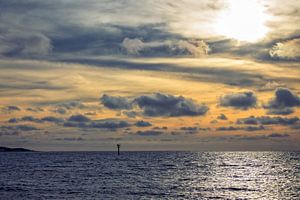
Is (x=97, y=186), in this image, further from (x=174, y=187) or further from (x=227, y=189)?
(x=227, y=189)

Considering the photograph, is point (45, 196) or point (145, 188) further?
point (145, 188)

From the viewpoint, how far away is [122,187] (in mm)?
93188

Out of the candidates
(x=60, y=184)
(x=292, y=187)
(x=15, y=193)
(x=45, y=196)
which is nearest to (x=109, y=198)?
(x=45, y=196)

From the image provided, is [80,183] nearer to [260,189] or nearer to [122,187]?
[122,187]

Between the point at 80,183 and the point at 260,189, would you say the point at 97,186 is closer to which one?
the point at 80,183

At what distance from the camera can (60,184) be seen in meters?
99.1

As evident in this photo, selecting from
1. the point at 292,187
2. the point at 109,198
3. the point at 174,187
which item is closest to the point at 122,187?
the point at 174,187

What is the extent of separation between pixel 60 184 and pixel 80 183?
191 inches

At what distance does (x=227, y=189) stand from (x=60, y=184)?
37.6 m

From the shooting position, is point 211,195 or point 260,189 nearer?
point 211,195

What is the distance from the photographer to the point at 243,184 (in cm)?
10475

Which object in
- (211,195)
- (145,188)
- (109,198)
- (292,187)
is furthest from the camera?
(292,187)

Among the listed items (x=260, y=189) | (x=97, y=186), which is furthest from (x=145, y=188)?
(x=260, y=189)

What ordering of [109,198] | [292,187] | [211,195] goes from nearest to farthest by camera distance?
[109,198]
[211,195]
[292,187]
